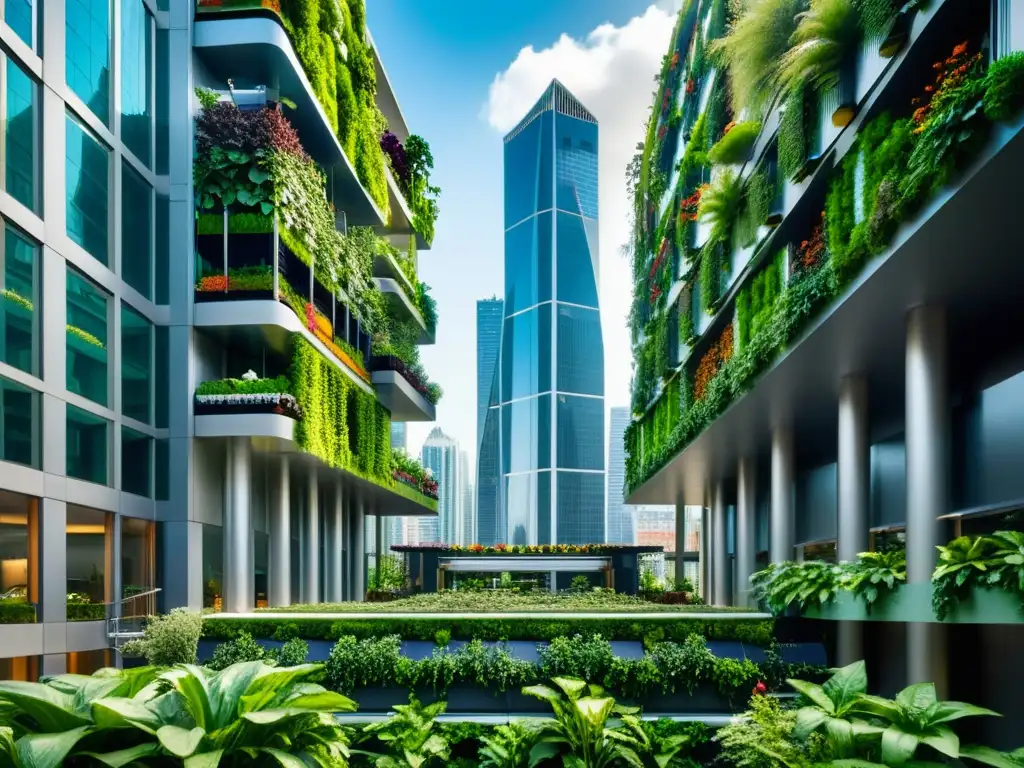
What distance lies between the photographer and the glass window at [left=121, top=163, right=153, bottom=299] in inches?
847

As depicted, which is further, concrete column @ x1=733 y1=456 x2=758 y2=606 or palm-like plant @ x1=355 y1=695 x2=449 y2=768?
concrete column @ x1=733 y1=456 x2=758 y2=606

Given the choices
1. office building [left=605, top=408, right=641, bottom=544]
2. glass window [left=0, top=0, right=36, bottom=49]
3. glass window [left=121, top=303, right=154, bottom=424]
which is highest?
glass window [left=0, top=0, right=36, bottom=49]

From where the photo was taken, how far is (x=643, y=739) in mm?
12148

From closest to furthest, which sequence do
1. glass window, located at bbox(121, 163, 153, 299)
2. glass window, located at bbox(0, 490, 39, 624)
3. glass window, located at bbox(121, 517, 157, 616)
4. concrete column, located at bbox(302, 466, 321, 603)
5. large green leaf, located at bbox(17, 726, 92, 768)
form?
large green leaf, located at bbox(17, 726, 92, 768) < glass window, located at bbox(0, 490, 39, 624) < glass window, located at bbox(121, 517, 157, 616) < glass window, located at bbox(121, 163, 153, 299) < concrete column, located at bbox(302, 466, 321, 603)

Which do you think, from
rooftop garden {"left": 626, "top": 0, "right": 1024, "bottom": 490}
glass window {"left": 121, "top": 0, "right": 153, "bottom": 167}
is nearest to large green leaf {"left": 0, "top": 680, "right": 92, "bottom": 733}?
rooftop garden {"left": 626, "top": 0, "right": 1024, "bottom": 490}

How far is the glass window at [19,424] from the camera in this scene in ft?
54.2

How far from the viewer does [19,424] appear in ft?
55.7

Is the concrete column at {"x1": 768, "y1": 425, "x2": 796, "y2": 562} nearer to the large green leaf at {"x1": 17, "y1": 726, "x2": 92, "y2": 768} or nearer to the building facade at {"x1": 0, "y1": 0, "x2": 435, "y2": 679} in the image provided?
the building facade at {"x1": 0, "y1": 0, "x2": 435, "y2": 679}

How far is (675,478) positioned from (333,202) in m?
14.4

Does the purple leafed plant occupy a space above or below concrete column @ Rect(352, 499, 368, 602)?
above

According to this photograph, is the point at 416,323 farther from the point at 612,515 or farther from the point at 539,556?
the point at 612,515

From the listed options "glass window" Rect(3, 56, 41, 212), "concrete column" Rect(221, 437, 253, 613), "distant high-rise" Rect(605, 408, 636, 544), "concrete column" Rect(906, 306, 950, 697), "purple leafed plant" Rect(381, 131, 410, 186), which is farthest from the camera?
"distant high-rise" Rect(605, 408, 636, 544)

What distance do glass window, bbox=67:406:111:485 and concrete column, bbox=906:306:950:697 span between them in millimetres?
14864

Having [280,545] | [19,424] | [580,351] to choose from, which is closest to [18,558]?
[19,424]
